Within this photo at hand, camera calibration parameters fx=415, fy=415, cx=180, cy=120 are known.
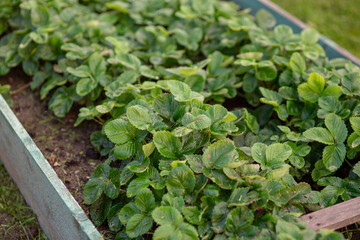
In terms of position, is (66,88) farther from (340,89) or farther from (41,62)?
(340,89)

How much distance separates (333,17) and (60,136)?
2901 mm

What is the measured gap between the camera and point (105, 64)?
2299mm

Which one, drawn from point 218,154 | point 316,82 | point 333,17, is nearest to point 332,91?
point 316,82

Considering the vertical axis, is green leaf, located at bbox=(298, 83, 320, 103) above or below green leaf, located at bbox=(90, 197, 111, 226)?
above

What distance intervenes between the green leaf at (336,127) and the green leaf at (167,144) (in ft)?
2.12

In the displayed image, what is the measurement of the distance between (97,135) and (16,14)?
1.14 m

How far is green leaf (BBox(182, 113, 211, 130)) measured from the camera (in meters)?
1.62

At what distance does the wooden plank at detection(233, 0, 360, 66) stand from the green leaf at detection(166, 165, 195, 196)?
4.90ft

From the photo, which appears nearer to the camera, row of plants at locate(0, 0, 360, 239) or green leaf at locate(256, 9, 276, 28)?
row of plants at locate(0, 0, 360, 239)

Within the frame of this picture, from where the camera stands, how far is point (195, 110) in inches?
67.7

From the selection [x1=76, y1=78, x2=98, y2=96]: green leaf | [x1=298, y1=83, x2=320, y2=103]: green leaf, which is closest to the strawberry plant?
[x1=298, y1=83, x2=320, y2=103]: green leaf

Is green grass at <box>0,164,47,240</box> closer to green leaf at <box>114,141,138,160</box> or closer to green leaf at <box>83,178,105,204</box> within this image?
green leaf at <box>83,178,105,204</box>

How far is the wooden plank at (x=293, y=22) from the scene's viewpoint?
8.52 ft

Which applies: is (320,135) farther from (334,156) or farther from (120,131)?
(120,131)
